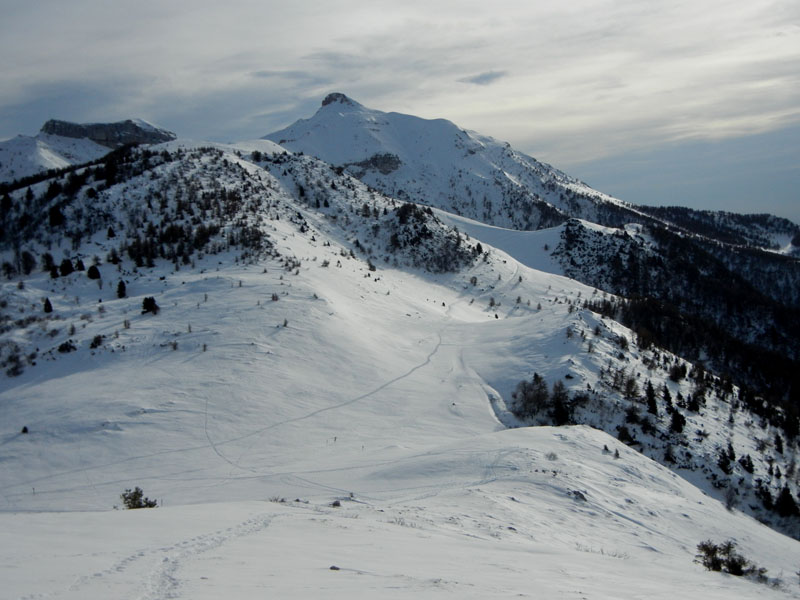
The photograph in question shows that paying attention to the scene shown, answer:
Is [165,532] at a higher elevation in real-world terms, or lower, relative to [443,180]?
lower

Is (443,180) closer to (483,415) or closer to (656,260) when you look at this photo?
(656,260)

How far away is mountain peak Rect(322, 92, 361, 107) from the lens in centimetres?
17138

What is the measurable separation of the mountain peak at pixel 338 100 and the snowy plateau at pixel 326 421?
132506 mm

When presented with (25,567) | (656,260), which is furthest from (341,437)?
(656,260)

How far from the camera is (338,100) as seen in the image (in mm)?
173250

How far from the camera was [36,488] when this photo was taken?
13.1m

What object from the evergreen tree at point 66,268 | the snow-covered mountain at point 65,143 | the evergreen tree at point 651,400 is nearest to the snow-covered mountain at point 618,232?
the evergreen tree at point 651,400

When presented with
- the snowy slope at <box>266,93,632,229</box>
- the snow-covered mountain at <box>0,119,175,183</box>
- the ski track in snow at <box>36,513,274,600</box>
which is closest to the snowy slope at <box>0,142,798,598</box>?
the ski track in snow at <box>36,513,274,600</box>

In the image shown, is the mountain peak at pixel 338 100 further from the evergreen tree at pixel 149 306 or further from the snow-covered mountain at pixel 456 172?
the evergreen tree at pixel 149 306

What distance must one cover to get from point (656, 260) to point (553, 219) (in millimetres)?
42186

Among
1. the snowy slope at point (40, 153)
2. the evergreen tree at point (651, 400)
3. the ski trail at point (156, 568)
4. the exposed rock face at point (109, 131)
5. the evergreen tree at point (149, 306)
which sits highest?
the exposed rock face at point (109, 131)

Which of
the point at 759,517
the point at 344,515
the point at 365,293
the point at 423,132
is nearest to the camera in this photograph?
the point at 344,515

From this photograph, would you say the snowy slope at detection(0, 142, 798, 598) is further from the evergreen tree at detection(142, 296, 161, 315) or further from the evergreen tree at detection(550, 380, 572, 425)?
the evergreen tree at detection(550, 380, 572, 425)

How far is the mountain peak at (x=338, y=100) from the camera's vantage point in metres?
171
